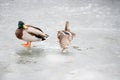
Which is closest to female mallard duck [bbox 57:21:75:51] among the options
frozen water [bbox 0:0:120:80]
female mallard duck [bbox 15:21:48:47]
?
frozen water [bbox 0:0:120:80]

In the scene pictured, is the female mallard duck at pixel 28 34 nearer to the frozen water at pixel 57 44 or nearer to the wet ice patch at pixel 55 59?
the frozen water at pixel 57 44

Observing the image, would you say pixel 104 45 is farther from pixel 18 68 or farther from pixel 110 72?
pixel 18 68

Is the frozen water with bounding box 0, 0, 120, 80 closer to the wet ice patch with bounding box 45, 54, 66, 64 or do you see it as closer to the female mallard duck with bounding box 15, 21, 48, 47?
the wet ice patch with bounding box 45, 54, 66, 64

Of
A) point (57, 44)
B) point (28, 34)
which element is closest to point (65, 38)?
point (57, 44)

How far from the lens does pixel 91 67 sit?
700 centimetres

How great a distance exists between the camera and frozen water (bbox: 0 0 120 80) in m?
6.77

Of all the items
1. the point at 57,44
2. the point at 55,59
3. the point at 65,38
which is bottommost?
the point at 55,59

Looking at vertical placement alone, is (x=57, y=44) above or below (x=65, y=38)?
below

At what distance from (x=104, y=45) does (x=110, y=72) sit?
148 centimetres

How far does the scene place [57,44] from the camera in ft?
26.9

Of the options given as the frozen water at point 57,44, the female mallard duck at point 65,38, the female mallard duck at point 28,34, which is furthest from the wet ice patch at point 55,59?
the female mallard duck at point 28,34

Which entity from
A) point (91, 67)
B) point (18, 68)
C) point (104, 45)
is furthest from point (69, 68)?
point (104, 45)

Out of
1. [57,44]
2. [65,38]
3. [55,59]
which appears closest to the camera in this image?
[55,59]

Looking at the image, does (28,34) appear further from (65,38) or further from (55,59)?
(55,59)
